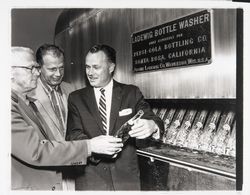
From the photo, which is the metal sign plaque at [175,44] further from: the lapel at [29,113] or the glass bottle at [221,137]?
the lapel at [29,113]

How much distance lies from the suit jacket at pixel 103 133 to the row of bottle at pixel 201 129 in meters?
0.08

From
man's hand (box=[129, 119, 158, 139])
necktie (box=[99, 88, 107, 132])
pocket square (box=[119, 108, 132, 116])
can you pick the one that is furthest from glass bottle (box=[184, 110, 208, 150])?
necktie (box=[99, 88, 107, 132])

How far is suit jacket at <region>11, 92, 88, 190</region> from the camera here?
2.14 metres

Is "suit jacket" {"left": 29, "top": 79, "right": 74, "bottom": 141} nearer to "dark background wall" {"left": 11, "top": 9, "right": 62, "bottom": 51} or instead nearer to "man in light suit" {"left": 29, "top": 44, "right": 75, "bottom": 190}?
"man in light suit" {"left": 29, "top": 44, "right": 75, "bottom": 190}

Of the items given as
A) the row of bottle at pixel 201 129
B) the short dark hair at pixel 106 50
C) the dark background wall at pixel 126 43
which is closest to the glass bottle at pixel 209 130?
the row of bottle at pixel 201 129

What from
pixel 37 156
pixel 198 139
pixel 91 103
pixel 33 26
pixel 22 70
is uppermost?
pixel 33 26

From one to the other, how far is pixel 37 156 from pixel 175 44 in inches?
43.8

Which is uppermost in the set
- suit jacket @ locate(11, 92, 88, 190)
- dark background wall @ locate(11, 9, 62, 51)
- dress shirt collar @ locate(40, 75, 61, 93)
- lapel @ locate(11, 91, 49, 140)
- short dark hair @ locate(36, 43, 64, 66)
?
dark background wall @ locate(11, 9, 62, 51)

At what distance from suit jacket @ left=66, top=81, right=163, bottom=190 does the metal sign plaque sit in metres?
0.22

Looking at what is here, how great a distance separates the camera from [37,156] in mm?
2129

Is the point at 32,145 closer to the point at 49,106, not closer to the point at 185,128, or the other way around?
the point at 49,106

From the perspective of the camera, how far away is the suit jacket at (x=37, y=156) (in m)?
2.14

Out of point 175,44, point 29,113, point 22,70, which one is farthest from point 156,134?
point 22,70

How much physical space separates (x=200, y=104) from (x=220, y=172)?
426 millimetres
